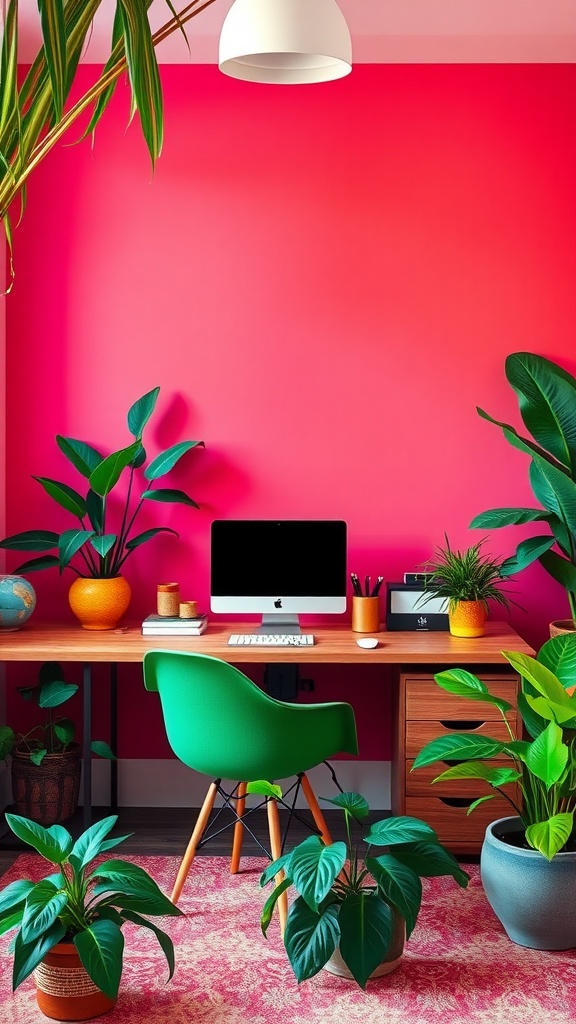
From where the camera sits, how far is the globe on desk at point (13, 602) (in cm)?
358

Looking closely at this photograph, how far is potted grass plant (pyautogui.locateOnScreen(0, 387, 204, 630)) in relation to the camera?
360 cm

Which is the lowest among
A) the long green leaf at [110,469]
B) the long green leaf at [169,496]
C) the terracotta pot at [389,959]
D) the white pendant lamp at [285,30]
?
the terracotta pot at [389,959]

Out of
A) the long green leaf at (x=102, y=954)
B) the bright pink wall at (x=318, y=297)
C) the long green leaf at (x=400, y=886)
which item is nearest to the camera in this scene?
the long green leaf at (x=102, y=954)

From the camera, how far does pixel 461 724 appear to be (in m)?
3.37

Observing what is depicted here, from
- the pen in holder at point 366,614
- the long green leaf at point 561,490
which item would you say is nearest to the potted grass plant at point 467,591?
the pen in holder at point 366,614

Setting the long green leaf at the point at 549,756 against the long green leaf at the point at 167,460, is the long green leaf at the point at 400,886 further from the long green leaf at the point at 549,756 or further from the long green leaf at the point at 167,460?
the long green leaf at the point at 167,460

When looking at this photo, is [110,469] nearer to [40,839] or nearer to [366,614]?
[366,614]

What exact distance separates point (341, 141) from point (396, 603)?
1.80 metres

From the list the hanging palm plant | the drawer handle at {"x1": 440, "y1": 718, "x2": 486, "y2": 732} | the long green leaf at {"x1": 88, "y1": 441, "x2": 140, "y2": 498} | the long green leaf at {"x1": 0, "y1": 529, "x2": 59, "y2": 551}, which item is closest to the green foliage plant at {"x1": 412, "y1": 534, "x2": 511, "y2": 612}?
the drawer handle at {"x1": 440, "y1": 718, "x2": 486, "y2": 732}

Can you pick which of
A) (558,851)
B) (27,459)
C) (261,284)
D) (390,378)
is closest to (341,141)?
(261,284)

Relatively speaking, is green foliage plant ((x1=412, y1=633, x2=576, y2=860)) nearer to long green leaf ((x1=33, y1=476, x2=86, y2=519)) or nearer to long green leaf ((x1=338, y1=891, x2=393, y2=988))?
long green leaf ((x1=338, y1=891, x2=393, y2=988))

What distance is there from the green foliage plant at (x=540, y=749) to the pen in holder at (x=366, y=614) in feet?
2.59

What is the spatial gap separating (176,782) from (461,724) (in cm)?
125

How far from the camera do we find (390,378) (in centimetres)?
387
